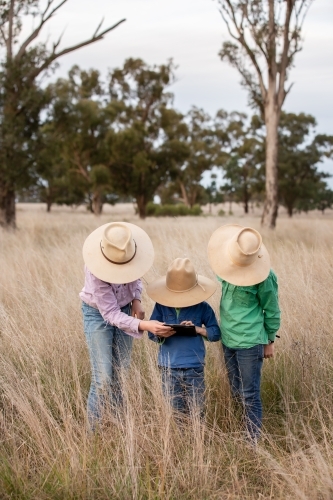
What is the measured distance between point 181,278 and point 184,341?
0.37 meters

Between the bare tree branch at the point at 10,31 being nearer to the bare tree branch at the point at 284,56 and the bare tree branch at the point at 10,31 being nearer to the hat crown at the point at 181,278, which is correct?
the bare tree branch at the point at 284,56

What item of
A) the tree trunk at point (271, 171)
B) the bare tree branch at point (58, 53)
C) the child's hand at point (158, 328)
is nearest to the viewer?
the child's hand at point (158, 328)

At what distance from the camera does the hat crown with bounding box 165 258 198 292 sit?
3.50 metres

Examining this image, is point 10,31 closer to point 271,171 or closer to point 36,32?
point 36,32

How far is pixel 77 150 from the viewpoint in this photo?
33125 mm

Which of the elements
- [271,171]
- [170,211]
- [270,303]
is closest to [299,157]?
[170,211]

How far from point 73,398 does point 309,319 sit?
2234 mm

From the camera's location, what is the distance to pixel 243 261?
11.6 ft

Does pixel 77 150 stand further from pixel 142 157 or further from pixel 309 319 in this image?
pixel 309 319

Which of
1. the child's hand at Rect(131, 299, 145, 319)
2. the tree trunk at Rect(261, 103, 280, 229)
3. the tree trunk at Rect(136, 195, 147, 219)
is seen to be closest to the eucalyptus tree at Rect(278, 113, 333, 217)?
the tree trunk at Rect(136, 195, 147, 219)

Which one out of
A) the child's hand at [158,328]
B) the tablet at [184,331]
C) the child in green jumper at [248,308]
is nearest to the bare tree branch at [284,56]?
the child in green jumper at [248,308]

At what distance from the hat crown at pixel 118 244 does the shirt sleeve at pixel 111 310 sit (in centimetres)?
19

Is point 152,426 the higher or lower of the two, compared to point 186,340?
lower

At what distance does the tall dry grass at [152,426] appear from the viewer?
2.97m
